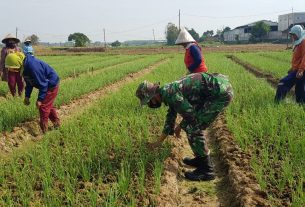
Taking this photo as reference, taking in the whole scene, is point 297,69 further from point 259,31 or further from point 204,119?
point 259,31

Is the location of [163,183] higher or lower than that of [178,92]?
lower

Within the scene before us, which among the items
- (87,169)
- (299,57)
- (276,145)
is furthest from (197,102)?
(299,57)

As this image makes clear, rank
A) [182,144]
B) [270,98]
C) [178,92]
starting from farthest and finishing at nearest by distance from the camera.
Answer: [270,98] < [182,144] < [178,92]

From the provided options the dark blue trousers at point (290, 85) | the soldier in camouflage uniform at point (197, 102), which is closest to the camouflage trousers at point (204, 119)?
the soldier in camouflage uniform at point (197, 102)

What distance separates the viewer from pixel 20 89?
760 centimetres

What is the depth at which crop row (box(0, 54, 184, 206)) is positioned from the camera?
9.55ft

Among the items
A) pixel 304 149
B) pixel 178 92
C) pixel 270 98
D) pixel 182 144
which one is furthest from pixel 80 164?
pixel 270 98

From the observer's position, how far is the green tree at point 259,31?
52.5 meters

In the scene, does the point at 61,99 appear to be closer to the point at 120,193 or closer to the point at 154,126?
the point at 154,126

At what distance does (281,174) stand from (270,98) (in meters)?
3.64

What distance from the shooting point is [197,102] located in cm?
368

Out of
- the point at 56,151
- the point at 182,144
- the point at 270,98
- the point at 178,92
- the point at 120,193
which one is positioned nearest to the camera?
the point at 120,193

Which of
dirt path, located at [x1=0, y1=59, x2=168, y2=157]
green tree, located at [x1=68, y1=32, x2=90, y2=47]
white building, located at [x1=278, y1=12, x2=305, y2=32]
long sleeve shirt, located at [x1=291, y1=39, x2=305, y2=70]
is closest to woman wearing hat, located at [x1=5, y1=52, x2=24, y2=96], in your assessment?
dirt path, located at [x1=0, y1=59, x2=168, y2=157]

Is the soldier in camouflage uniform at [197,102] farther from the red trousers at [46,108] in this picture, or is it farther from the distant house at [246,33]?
the distant house at [246,33]
